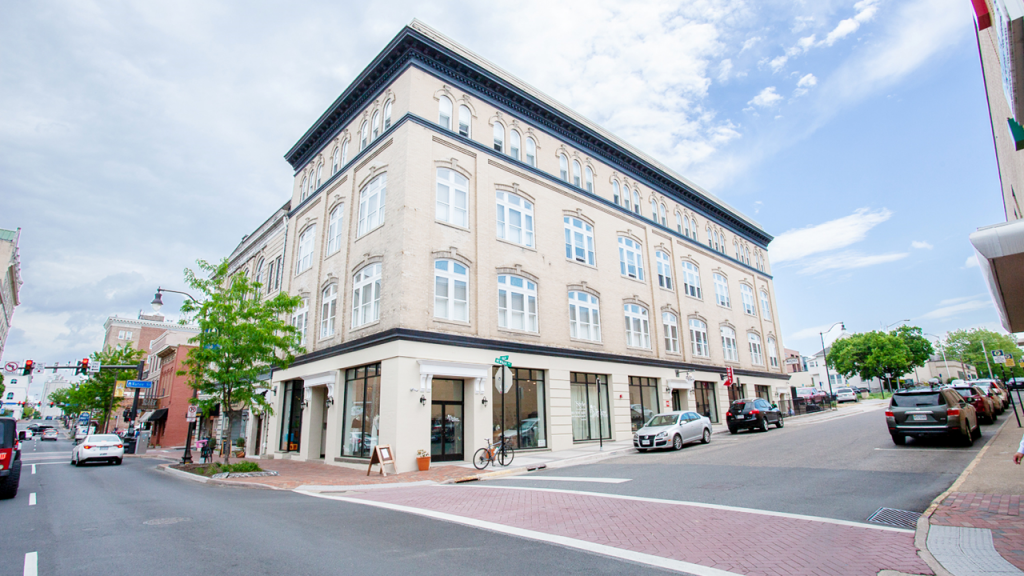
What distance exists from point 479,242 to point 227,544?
15783 millimetres

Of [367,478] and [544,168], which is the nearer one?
[367,478]

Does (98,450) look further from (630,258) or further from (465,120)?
(630,258)

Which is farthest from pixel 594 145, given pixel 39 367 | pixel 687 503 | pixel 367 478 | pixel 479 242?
pixel 39 367

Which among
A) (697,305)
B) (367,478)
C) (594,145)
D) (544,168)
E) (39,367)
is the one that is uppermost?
(594,145)

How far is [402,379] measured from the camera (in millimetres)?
17672

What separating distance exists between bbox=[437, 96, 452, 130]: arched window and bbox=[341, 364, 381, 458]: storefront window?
1073 cm

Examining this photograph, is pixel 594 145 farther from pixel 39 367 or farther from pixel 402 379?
pixel 39 367

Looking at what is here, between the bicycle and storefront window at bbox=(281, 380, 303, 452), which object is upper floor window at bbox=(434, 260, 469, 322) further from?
storefront window at bbox=(281, 380, 303, 452)

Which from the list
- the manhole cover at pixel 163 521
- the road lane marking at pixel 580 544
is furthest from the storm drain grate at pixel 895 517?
the manhole cover at pixel 163 521

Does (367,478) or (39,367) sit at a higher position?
(39,367)

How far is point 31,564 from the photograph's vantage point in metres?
6.28

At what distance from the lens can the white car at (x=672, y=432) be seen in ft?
63.4

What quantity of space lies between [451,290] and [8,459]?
13.3 metres

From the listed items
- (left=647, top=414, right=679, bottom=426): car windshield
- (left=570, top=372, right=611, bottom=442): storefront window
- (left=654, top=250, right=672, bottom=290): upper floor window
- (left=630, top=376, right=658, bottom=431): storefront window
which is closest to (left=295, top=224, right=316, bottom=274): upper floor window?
(left=570, top=372, right=611, bottom=442): storefront window
